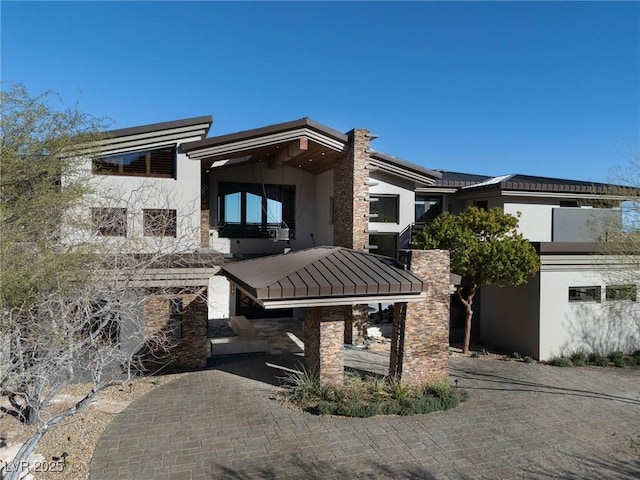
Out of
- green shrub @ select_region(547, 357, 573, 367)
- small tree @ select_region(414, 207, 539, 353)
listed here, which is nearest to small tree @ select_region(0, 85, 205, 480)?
small tree @ select_region(414, 207, 539, 353)

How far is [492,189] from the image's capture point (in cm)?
1822

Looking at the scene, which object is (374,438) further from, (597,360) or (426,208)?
(426,208)

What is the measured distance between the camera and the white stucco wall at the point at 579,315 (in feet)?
47.9

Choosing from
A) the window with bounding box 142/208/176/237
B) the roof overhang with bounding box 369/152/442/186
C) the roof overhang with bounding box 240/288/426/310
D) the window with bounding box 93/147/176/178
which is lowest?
the roof overhang with bounding box 240/288/426/310

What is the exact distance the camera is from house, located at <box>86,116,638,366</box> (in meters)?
12.5

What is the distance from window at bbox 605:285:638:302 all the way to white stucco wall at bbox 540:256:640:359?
148 millimetres

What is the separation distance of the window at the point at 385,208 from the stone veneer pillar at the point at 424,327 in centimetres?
719

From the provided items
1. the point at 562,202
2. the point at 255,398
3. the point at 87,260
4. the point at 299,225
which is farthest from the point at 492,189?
the point at 87,260

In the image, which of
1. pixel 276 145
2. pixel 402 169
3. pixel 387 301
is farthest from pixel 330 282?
pixel 402 169

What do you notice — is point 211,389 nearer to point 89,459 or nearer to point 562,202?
point 89,459

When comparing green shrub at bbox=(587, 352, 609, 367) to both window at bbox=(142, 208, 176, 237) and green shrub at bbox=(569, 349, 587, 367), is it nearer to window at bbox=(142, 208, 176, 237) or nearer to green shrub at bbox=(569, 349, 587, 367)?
green shrub at bbox=(569, 349, 587, 367)

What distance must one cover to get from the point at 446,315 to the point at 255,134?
29.6 ft

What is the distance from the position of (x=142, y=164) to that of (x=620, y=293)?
17.6m

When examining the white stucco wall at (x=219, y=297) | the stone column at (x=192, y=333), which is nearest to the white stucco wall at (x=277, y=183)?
the white stucco wall at (x=219, y=297)
